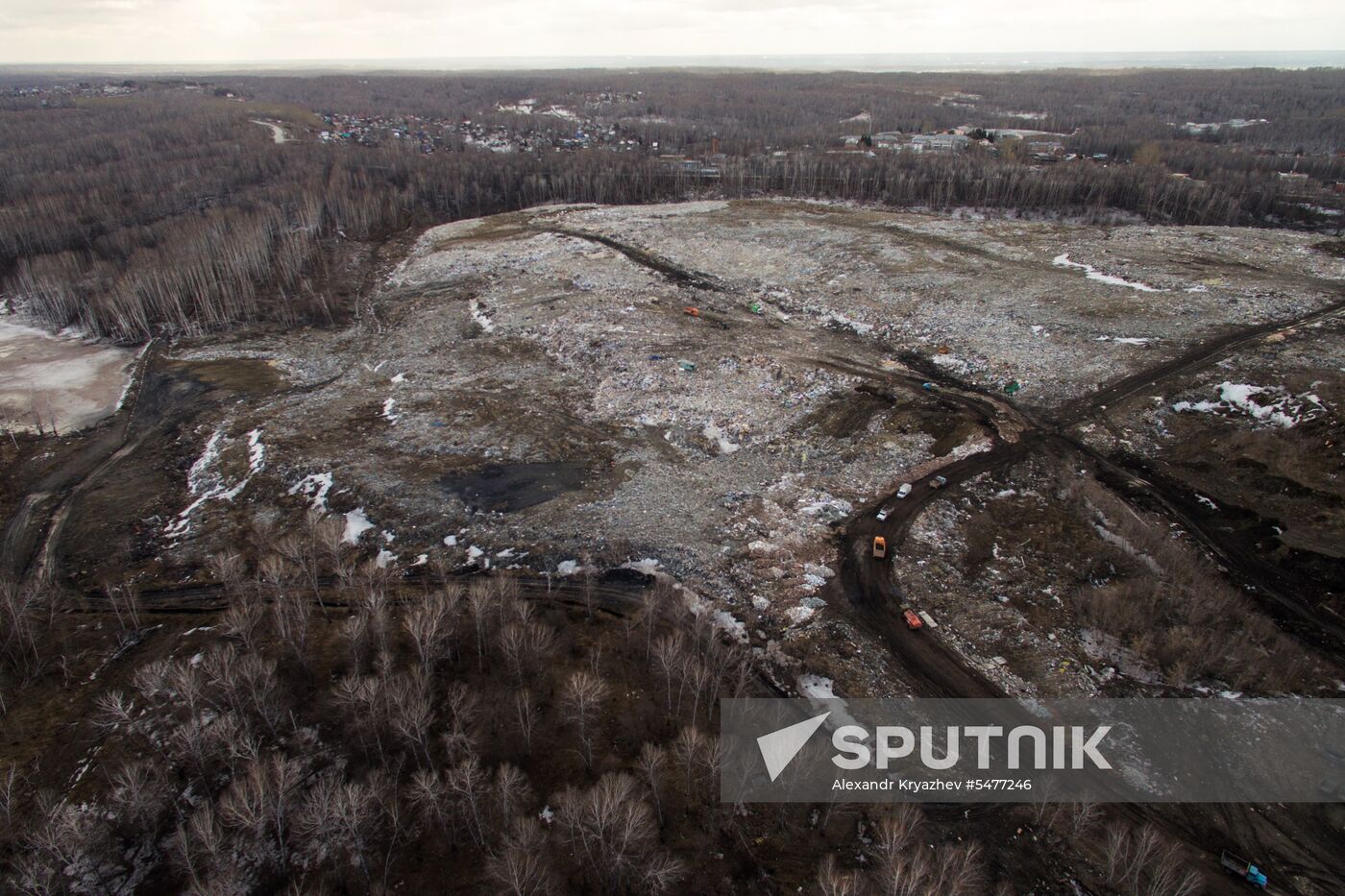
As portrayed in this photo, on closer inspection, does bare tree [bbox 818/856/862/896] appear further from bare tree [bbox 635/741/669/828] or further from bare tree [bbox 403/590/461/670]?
bare tree [bbox 403/590/461/670]

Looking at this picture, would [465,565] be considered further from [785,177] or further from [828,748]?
[785,177]

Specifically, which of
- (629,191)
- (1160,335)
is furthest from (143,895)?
(629,191)

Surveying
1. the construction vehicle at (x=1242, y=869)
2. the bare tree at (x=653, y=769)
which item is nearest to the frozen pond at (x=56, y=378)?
the bare tree at (x=653, y=769)

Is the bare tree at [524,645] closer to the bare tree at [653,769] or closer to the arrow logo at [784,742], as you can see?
the bare tree at [653,769]

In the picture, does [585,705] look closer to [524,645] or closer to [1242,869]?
[524,645]

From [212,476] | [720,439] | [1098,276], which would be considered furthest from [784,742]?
[1098,276]
